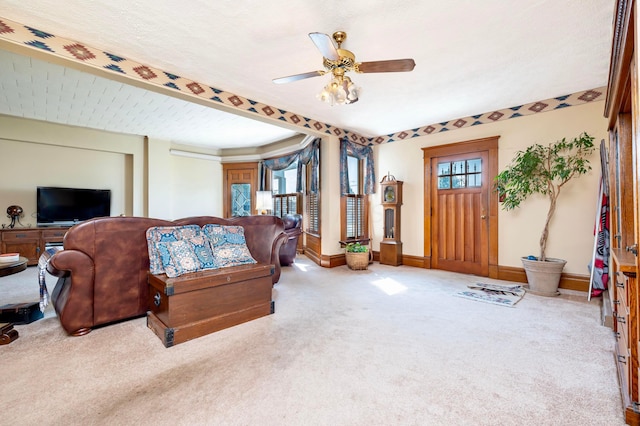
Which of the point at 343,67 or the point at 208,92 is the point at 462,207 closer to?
the point at 343,67

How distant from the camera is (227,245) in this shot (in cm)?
278

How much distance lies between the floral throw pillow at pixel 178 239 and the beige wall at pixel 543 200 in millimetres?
3685

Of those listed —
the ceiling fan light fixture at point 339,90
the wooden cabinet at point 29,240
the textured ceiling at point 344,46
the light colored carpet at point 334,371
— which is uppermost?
the textured ceiling at point 344,46

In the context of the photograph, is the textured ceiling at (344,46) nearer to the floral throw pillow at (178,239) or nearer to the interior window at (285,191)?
the floral throw pillow at (178,239)

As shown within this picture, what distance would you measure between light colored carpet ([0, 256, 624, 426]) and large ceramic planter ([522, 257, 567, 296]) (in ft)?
1.55

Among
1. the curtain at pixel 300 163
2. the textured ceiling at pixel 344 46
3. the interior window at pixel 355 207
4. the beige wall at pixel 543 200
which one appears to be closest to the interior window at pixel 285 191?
the curtain at pixel 300 163

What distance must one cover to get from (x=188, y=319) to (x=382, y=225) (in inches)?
157

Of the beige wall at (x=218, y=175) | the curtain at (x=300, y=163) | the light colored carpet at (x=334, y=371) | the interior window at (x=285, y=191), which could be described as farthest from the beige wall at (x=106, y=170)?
the light colored carpet at (x=334, y=371)

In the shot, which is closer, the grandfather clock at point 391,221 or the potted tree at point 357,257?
the potted tree at point 357,257

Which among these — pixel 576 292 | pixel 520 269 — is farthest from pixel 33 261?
pixel 576 292

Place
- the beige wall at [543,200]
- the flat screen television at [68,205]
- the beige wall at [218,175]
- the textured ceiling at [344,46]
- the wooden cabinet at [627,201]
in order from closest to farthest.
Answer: the wooden cabinet at [627,201], the textured ceiling at [344,46], the beige wall at [543,200], the beige wall at [218,175], the flat screen television at [68,205]

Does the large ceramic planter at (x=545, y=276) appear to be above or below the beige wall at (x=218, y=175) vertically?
below

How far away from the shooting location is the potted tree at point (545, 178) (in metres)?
3.30

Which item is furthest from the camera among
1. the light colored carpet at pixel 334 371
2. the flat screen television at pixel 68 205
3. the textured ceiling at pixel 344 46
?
the flat screen television at pixel 68 205
